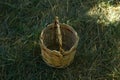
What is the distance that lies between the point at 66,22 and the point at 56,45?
0.30 meters

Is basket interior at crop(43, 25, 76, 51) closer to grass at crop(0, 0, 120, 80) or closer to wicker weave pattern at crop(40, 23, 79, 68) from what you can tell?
wicker weave pattern at crop(40, 23, 79, 68)

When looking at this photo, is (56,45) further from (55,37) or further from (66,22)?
(66,22)

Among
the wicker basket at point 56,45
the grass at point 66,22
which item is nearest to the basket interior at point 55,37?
the wicker basket at point 56,45

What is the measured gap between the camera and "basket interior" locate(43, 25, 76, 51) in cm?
265

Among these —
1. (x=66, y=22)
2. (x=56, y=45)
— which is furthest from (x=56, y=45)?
(x=66, y=22)

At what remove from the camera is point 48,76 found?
262 cm

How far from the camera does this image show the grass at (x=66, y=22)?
2648 mm

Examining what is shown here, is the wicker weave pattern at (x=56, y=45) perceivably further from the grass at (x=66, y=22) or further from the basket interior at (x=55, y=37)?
the grass at (x=66, y=22)

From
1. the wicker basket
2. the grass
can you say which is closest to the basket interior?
the wicker basket

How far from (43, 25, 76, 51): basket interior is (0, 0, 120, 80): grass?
122 mm

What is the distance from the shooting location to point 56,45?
2805 mm

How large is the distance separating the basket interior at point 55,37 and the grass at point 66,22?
12cm

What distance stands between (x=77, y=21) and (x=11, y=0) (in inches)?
28.8

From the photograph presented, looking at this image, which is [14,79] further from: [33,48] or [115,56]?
[115,56]
